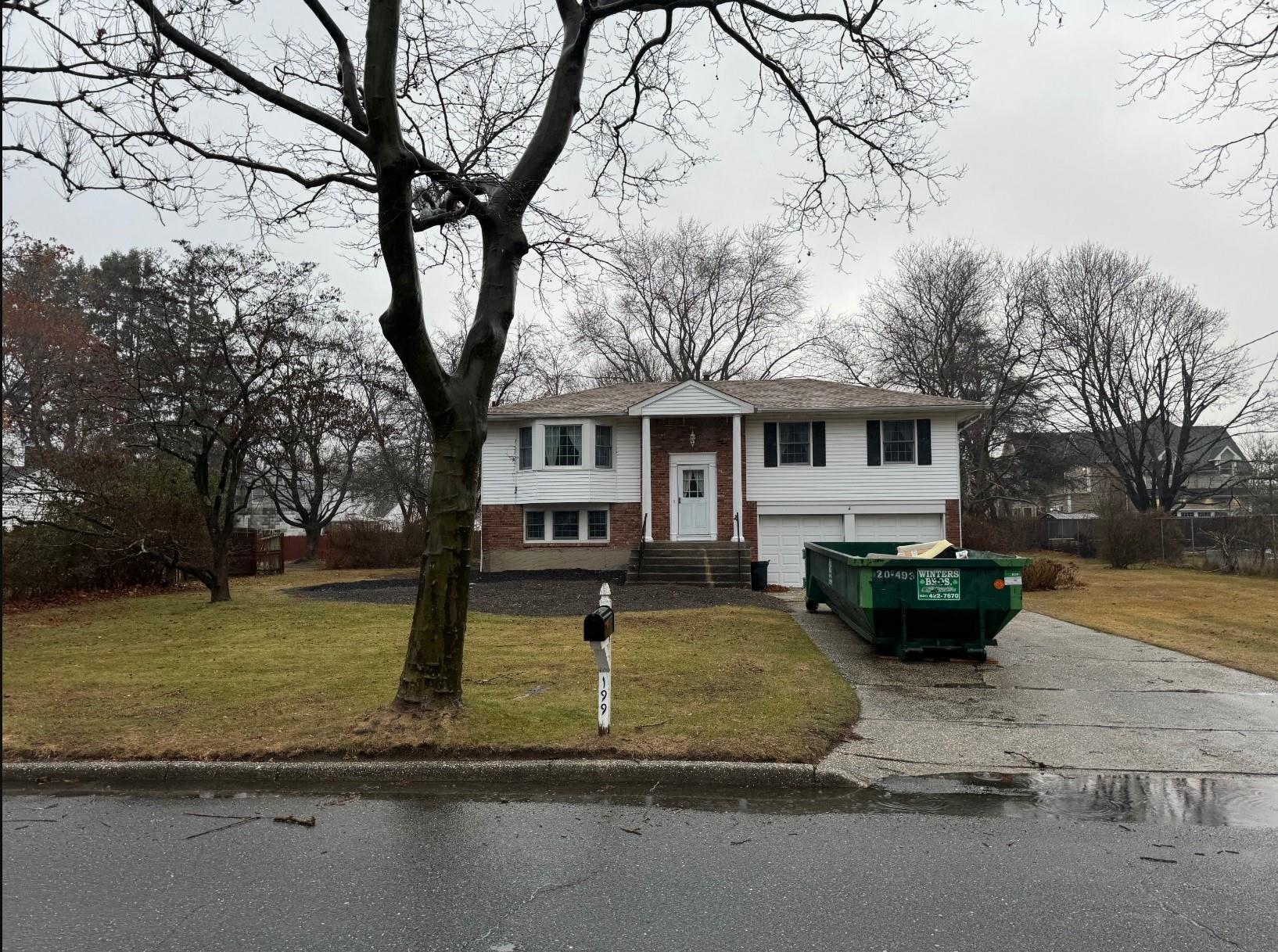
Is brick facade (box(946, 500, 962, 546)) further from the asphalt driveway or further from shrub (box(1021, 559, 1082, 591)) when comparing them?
the asphalt driveway

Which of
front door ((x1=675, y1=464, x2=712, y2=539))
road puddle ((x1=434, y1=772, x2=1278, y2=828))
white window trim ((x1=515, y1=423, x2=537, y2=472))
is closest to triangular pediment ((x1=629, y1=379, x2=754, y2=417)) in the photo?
front door ((x1=675, y1=464, x2=712, y2=539))

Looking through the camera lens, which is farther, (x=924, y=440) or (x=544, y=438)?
(x=544, y=438)

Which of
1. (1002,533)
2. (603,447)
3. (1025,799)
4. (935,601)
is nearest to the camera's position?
(1025,799)

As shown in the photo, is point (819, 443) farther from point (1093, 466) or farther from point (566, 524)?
point (1093, 466)

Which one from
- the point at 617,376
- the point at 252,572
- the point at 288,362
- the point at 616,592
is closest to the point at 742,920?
the point at 616,592

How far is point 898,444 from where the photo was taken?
78.3 feet

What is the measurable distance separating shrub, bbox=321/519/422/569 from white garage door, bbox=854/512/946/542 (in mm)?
16037

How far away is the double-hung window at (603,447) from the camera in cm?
2433

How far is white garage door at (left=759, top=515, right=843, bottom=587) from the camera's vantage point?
23750mm

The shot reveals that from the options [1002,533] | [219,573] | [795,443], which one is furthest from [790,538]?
[219,573]

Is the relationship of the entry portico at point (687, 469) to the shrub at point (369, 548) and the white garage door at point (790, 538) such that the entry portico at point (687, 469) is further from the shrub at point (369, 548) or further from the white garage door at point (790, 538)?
the shrub at point (369, 548)

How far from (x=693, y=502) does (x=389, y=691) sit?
16.6 m

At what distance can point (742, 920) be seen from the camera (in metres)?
3.69

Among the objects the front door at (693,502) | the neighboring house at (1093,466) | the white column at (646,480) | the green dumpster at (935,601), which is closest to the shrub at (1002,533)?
the neighboring house at (1093,466)
